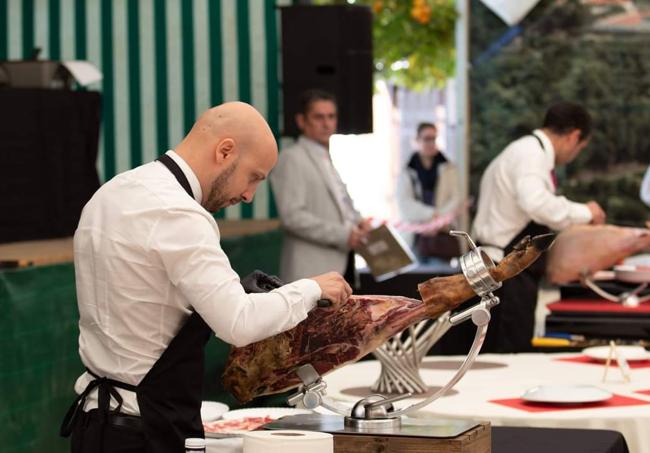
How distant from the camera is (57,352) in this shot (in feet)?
12.7

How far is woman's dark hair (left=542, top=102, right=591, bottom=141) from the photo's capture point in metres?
5.23

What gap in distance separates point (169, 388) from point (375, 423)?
1.19ft

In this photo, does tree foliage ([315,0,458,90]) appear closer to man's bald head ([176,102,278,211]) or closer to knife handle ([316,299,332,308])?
man's bald head ([176,102,278,211])

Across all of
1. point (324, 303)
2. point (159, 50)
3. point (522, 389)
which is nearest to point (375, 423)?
point (324, 303)

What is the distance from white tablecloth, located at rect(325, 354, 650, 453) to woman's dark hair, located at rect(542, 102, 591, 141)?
1.44m

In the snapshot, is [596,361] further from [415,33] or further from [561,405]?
[415,33]

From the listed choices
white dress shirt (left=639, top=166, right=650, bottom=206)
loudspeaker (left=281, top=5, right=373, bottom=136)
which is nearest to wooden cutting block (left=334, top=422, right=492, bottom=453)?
loudspeaker (left=281, top=5, right=373, bottom=136)

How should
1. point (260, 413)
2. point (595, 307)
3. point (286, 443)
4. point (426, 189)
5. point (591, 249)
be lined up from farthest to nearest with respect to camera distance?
point (426, 189), point (591, 249), point (595, 307), point (260, 413), point (286, 443)

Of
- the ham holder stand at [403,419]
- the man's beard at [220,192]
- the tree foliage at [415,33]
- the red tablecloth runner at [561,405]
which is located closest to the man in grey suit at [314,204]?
the red tablecloth runner at [561,405]

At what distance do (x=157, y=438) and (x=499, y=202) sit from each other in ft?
11.1

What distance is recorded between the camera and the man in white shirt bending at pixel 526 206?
17.0 feet

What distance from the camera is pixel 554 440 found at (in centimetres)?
266

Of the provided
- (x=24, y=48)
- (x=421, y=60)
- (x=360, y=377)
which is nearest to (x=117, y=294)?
(x=360, y=377)

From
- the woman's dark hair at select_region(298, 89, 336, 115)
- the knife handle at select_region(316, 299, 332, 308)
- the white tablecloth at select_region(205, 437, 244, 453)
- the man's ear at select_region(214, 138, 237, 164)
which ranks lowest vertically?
the white tablecloth at select_region(205, 437, 244, 453)
